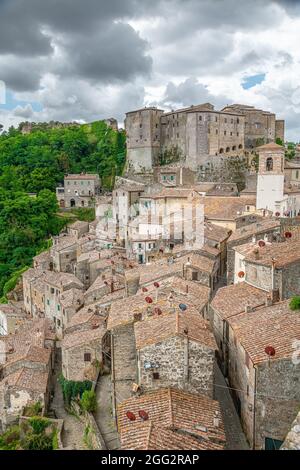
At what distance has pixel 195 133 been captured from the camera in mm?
69125

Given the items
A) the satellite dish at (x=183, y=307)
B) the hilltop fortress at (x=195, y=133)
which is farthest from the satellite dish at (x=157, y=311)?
the hilltop fortress at (x=195, y=133)

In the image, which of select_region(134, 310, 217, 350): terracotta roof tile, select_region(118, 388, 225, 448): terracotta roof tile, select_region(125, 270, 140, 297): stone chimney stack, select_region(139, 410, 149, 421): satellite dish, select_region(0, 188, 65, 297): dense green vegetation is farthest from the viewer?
select_region(0, 188, 65, 297): dense green vegetation

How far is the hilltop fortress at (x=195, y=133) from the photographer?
69375 mm

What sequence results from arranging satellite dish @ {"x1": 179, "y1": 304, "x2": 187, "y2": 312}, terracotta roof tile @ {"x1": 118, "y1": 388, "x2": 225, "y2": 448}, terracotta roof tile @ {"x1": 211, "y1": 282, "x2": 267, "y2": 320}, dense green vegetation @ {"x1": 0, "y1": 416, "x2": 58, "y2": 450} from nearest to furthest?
terracotta roof tile @ {"x1": 118, "y1": 388, "x2": 225, "y2": 448}, satellite dish @ {"x1": 179, "y1": 304, "x2": 187, "y2": 312}, dense green vegetation @ {"x1": 0, "y1": 416, "x2": 58, "y2": 450}, terracotta roof tile @ {"x1": 211, "y1": 282, "x2": 267, "y2": 320}

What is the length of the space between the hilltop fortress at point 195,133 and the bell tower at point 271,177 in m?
28.7

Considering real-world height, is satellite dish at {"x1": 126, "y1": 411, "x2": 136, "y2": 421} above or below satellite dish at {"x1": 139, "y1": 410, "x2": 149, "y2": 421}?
below

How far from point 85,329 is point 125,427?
1387cm

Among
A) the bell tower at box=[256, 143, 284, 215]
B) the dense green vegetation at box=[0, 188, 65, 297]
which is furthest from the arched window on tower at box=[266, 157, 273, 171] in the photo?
the dense green vegetation at box=[0, 188, 65, 297]

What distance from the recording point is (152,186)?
55.7m

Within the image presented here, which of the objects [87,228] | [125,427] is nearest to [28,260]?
[87,228]

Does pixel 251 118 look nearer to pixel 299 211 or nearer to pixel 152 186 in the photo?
pixel 152 186

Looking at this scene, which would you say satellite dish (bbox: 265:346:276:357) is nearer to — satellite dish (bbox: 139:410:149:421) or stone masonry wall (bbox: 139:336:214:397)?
stone masonry wall (bbox: 139:336:214:397)

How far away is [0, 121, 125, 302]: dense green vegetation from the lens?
201 ft

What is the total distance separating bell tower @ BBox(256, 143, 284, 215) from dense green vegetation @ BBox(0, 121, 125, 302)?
98.9 ft
